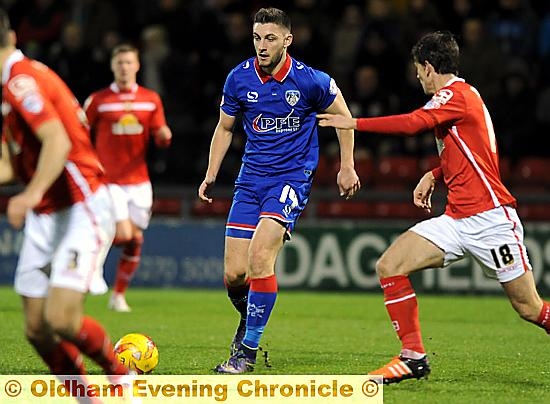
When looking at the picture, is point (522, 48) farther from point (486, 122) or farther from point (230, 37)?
point (486, 122)

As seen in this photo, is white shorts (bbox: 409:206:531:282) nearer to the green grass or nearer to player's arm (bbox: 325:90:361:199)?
player's arm (bbox: 325:90:361:199)

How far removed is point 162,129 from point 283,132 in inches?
159

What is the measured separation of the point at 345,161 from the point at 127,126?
15.2 feet

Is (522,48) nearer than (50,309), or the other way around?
(50,309)

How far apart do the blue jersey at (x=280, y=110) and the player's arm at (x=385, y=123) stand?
119 cm

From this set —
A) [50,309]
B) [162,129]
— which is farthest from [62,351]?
[162,129]

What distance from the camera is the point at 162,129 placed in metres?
11.8

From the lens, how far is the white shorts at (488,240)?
7.14 meters

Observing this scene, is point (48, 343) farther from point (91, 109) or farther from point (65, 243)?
→ point (91, 109)

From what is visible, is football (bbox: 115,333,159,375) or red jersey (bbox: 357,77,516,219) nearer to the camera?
red jersey (bbox: 357,77,516,219)

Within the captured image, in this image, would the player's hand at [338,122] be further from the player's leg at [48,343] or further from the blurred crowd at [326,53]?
the blurred crowd at [326,53]

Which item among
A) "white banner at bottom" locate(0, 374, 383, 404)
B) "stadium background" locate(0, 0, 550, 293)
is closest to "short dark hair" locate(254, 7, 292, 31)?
"white banner at bottom" locate(0, 374, 383, 404)

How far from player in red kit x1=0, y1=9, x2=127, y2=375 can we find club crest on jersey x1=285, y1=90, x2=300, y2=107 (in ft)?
7.44

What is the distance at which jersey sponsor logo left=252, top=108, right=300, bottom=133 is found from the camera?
795 centimetres
